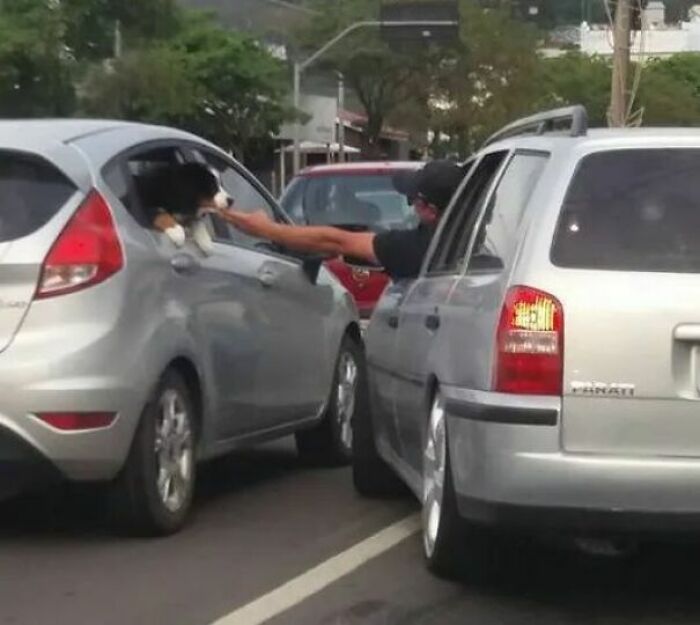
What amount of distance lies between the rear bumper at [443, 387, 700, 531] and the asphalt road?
585mm

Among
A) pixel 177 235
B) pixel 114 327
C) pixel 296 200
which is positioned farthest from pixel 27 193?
pixel 296 200

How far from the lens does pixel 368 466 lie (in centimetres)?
921

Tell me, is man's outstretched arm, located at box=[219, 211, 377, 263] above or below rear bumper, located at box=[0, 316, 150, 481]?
above

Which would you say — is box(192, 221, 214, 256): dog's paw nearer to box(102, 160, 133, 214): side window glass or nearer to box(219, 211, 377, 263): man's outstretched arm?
box(219, 211, 377, 263): man's outstretched arm

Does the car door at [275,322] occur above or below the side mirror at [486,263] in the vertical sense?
below

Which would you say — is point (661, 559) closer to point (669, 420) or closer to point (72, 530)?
point (669, 420)

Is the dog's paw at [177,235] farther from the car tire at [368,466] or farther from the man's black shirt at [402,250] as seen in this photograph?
the car tire at [368,466]

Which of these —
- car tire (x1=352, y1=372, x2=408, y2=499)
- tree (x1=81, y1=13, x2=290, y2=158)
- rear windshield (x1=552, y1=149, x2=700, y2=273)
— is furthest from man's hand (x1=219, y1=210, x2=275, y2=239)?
tree (x1=81, y1=13, x2=290, y2=158)

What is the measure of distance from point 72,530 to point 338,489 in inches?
69.0

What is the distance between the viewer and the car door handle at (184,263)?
8.16 meters

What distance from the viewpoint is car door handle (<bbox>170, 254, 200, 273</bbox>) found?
8.16 m

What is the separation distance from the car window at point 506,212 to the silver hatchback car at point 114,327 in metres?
1.44

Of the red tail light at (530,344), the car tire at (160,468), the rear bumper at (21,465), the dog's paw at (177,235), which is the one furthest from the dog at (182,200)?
the red tail light at (530,344)

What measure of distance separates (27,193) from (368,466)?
91.5 inches
